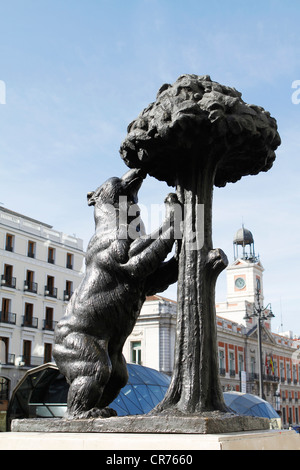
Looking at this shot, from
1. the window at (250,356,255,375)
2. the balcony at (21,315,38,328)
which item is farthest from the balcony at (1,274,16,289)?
the window at (250,356,255,375)

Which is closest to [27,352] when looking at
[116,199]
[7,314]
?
[7,314]

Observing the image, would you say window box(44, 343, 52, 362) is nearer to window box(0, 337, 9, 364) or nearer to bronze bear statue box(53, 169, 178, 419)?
window box(0, 337, 9, 364)

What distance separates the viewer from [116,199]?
4441 millimetres

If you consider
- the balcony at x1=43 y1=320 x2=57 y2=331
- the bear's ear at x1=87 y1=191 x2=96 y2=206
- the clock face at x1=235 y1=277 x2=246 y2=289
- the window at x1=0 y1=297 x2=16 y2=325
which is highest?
the clock face at x1=235 y1=277 x2=246 y2=289

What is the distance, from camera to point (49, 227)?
3991 centimetres

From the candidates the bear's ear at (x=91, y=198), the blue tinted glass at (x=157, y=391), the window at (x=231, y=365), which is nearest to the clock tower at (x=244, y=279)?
the window at (x=231, y=365)

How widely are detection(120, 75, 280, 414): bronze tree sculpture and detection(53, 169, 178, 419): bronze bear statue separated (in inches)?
8.9

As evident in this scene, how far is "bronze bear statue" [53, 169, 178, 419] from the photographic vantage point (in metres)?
3.82

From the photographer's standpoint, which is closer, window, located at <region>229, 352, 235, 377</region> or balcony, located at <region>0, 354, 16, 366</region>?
balcony, located at <region>0, 354, 16, 366</region>

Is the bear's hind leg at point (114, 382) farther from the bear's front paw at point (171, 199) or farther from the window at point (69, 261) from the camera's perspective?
the window at point (69, 261)

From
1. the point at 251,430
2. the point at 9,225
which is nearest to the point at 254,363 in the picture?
the point at 9,225

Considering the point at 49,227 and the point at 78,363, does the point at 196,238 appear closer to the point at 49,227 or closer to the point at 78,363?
the point at 78,363
